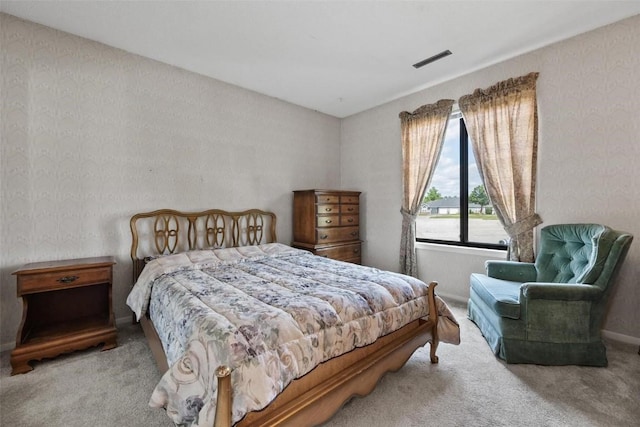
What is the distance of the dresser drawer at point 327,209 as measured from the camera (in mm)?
3879

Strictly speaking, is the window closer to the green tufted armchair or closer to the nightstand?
the green tufted armchair

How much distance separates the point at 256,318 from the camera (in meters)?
1.43

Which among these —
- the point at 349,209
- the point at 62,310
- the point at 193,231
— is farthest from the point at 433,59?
the point at 62,310

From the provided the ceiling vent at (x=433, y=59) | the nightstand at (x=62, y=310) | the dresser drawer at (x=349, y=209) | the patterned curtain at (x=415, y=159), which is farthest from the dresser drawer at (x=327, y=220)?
the nightstand at (x=62, y=310)

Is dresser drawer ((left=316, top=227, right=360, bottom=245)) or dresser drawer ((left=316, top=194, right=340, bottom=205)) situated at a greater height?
dresser drawer ((left=316, top=194, right=340, bottom=205))

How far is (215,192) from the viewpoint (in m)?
3.49

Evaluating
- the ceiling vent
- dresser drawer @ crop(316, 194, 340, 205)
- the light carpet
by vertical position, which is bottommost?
the light carpet

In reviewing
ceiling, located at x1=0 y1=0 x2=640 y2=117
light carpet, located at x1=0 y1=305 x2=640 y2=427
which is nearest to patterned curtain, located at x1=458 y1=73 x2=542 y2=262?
ceiling, located at x1=0 y1=0 x2=640 y2=117

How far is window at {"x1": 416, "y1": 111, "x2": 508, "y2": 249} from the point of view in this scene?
343cm

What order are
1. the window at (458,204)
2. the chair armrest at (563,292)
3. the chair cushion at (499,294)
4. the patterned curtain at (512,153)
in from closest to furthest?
the chair armrest at (563,292) < the chair cushion at (499,294) < the patterned curtain at (512,153) < the window at (458,204)

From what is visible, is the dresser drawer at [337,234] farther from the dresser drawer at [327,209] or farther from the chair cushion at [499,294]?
the chair cushion at [499,294]

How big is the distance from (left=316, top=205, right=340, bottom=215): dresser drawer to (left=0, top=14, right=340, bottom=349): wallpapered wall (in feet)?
2.65

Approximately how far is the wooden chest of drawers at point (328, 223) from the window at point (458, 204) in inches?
39.1

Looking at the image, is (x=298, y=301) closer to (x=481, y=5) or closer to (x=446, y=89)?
(x=481, y=5)
